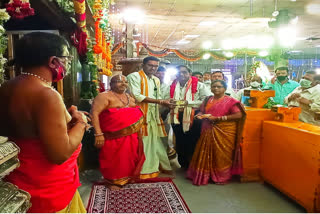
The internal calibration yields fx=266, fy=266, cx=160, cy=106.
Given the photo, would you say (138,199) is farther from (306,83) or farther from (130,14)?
(130,14)

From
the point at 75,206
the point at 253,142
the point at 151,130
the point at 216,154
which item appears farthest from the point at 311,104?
the point at 75,206

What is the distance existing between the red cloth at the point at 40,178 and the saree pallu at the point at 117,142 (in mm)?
2180

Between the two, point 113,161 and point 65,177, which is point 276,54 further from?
point 65,177

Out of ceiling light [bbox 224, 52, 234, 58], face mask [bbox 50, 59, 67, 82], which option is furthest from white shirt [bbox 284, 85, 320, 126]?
ceiling light [bbox 224, 52, 234, 58]

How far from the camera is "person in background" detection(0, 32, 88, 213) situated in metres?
1.27

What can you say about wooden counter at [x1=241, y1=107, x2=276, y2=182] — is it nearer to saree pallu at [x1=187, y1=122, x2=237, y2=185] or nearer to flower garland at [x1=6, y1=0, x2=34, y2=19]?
saree pallu at [x1=187, y1=122, x2=237, y2=185]

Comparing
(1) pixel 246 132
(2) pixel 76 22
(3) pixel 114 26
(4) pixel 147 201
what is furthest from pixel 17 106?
(3) pixel 114 26

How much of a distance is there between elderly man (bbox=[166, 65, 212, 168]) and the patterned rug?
3.32ft

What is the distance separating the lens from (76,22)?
12.0ft

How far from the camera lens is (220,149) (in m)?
3.92

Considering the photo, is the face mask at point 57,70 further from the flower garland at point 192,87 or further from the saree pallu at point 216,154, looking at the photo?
the flower garland at point 192,87

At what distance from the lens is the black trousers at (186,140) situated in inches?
184

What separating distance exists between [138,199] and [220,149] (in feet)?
4.60

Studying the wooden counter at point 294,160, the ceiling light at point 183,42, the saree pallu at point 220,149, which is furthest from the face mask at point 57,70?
the ceiling light at point 183,42
